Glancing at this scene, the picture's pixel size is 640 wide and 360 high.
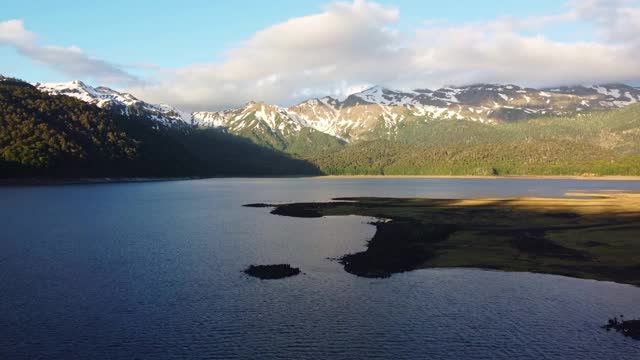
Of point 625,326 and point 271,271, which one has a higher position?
point 271,271

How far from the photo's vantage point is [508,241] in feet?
253

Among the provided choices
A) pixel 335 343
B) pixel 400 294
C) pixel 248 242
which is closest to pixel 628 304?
pixel 400 294

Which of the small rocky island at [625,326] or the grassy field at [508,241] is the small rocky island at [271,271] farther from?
the small rocky island at [625,326]

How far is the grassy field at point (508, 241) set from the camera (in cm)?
6009

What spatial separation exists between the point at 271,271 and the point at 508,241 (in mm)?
39202

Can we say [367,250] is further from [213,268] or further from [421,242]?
[213,268]

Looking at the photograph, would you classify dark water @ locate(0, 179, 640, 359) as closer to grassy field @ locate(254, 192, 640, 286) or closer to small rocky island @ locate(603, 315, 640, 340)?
small rocky island @ locate(603, 315, 640, 340)

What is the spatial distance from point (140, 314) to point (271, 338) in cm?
1288

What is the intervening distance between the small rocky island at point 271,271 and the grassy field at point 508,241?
22.4 feet

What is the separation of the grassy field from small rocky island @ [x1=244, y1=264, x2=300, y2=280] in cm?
682

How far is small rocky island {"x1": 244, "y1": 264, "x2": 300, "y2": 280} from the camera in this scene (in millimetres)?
56031

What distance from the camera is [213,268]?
60844 mm

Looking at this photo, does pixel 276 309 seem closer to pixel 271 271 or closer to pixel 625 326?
pixel 271 271

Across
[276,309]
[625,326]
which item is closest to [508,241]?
[625,326]
